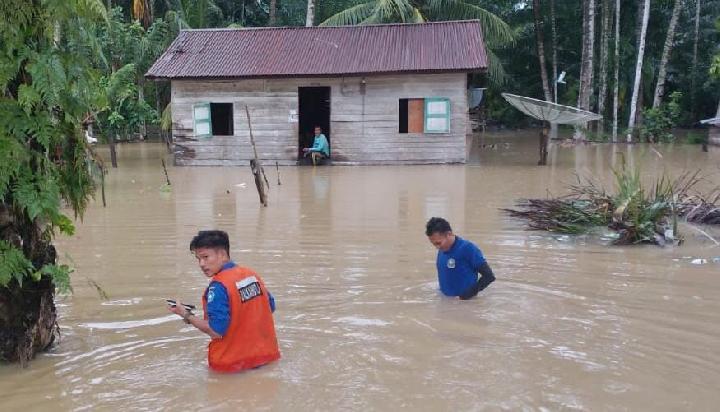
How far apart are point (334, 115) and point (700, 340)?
51.8 feet

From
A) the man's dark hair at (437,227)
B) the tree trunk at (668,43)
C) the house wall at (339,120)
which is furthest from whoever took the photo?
the tree trunk at (668,43)

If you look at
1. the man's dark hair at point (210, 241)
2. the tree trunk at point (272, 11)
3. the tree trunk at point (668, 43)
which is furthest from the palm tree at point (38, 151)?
the tree trunk at point (272, 11)

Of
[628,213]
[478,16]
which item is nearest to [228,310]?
[628,213]

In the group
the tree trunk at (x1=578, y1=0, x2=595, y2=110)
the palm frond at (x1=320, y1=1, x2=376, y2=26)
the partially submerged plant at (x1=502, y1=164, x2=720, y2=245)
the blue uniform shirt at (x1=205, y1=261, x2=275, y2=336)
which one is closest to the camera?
the blue uniform shirt at (x1=205, y1=261, x2=275, y2=336)

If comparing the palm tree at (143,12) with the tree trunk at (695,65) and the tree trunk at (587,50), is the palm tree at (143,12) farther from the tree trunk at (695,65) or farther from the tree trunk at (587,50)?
the tree trunk at (695,65)

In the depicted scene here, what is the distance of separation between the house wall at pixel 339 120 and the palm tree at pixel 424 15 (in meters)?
5.75

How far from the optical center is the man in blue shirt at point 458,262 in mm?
5758

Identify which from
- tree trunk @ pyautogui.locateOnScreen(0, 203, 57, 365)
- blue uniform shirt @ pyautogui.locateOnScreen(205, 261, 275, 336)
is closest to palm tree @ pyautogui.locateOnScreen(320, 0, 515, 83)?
tree trunk @ pyautogui.locateOnScreen(0, 203, 57, 365)

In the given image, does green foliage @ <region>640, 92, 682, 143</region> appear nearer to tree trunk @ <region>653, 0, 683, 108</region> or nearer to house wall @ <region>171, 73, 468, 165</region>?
tree trunk @ <region>653, 0, 683, 108</region>

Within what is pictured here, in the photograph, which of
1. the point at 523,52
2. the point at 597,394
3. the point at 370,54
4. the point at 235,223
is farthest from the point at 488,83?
the point at 597,394

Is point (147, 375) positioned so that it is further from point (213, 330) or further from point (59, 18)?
point (59, 18)

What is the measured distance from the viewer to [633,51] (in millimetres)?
30500

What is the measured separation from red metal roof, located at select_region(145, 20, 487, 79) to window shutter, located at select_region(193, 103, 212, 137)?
39.5 inches

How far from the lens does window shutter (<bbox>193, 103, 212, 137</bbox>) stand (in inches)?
802
